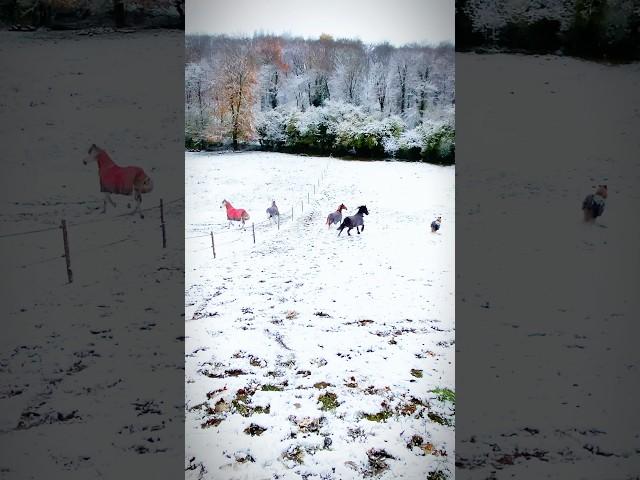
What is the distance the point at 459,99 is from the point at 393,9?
0.59 meters

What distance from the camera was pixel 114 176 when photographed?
192cm

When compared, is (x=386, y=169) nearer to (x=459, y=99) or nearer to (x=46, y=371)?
(x=459, y=99)

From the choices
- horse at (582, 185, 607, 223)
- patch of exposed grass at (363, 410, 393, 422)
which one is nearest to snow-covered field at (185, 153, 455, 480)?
patch of exposed grass at (363, 410, 393, 422)

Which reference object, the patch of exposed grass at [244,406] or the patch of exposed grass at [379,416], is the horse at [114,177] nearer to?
the patch of exposed grass at [244,406]

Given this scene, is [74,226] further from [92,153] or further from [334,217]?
[334,217]

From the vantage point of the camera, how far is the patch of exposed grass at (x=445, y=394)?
2.01 metres

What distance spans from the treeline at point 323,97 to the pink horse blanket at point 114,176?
0.33 meters

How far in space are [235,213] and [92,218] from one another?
2.27ft

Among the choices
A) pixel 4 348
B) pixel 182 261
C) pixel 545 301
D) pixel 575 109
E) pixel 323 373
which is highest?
pixel 575 109

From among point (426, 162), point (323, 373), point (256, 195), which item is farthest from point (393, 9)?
point (323, 373)

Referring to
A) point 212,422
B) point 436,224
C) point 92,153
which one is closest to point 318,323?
point 212,422

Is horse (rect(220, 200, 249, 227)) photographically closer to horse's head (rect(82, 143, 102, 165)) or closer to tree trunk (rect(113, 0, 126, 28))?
horse's head (rect(82, 143, 102, 165))

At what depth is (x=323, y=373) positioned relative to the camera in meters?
2.03

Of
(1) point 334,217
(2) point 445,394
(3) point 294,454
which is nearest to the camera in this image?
(3) point 294,454
